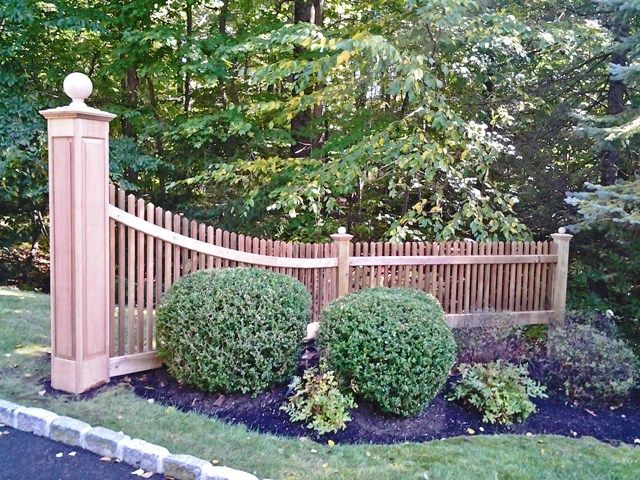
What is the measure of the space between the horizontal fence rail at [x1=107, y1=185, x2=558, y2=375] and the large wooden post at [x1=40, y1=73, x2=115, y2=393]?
0.56ft

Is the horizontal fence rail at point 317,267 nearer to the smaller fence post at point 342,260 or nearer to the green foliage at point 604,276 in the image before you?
the smaller fence post at point 342,260

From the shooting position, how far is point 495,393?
4324 millimetres

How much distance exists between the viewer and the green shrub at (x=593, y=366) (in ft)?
15.5

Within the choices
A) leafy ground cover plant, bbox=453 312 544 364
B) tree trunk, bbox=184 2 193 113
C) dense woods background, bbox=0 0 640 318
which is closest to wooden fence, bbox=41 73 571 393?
leafy ground cover plant, bbox=453 312 544 364

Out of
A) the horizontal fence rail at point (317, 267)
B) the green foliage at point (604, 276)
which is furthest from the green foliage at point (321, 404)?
Result: the green foliage at point (604, 276)

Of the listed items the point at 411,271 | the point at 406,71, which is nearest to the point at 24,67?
the point at 406,71

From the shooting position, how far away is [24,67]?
9000 millimetres

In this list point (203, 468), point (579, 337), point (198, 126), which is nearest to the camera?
point (203, 468)

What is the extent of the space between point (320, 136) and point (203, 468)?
23.5 ft

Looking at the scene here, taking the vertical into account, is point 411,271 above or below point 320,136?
below

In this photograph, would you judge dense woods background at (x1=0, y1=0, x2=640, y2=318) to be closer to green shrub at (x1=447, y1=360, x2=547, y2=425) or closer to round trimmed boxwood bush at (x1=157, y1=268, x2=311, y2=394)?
green shrub at (x1=447, y1=360, x2=547, y2=425)

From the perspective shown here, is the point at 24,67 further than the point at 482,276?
Yes

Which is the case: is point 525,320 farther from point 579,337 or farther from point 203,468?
point 203,468

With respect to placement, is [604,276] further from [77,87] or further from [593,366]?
[77,87]
